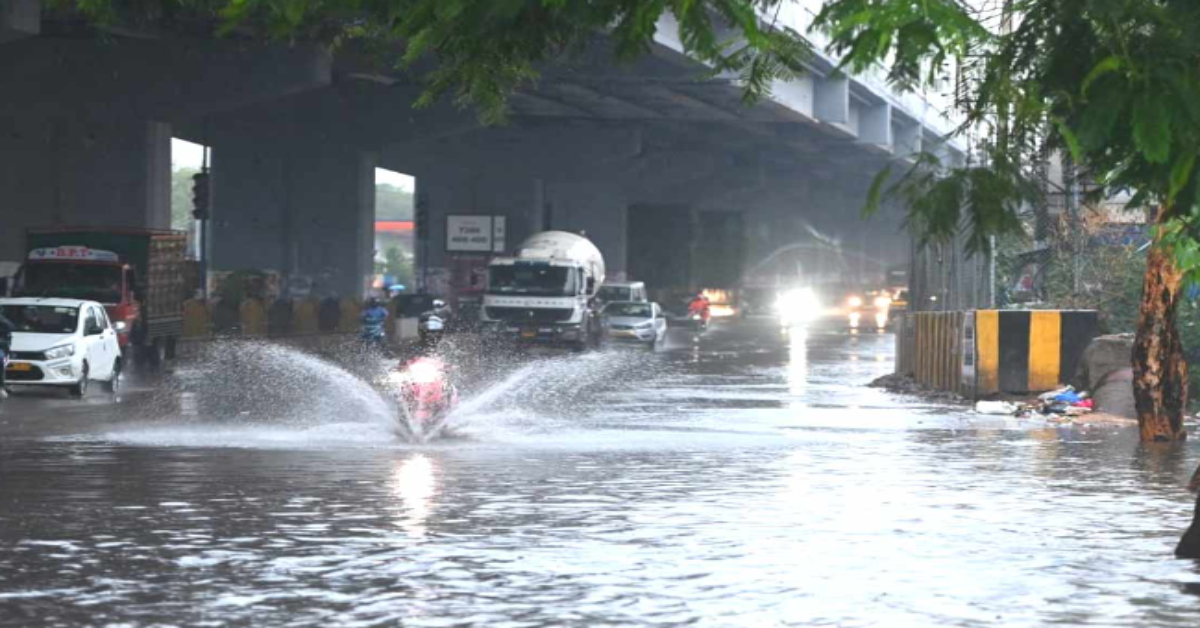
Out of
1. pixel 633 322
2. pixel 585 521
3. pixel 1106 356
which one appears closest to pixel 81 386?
pixel 1106 356

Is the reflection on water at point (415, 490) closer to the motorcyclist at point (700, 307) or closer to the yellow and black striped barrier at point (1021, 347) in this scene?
the yellow and black striped barrier at point (1021, 347)

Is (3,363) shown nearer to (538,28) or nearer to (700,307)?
(538,28)

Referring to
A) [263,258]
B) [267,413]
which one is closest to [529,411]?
[267,413]

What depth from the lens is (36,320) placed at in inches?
1361

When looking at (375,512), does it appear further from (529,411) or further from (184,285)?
(184,285)

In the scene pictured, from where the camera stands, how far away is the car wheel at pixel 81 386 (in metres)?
33.5

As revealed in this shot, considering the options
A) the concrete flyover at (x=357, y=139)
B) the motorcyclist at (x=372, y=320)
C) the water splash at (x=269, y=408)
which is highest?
the concrete flyover at (x=357, y=139)

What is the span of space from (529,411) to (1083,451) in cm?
877

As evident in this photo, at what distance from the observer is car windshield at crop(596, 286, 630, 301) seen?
73.2m

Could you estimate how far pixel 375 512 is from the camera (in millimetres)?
16422

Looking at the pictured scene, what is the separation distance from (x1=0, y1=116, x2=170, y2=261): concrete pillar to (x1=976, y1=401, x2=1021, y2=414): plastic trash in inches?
1216

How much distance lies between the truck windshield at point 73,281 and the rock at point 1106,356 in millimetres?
20288

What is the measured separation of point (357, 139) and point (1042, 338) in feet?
147

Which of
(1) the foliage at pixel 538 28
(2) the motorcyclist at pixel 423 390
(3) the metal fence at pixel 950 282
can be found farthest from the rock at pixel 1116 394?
(1) the foliage at pixel 538 28
